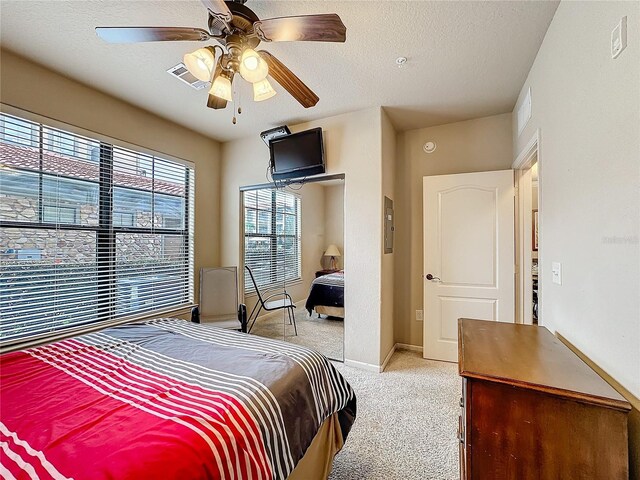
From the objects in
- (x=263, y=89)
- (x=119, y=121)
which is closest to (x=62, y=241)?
(x=119, y=121)

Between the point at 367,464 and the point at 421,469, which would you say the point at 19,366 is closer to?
the point at 367,464

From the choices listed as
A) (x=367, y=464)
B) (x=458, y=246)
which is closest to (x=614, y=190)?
(x=367, y=464)

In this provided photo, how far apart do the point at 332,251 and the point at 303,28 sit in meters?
3.49

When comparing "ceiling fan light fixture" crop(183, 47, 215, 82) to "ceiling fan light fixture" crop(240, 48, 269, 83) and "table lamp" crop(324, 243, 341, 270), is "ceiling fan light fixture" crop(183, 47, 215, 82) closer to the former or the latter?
"ceiling fan light fixture" crop(240, 48, 269, 83)

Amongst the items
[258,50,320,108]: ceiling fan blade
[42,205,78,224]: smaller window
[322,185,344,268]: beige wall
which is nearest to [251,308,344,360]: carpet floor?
[322,185,344,268]: beige wall

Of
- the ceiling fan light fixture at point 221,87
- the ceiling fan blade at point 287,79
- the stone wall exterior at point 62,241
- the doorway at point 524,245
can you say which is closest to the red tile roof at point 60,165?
the stone wall exterior at point 62,241

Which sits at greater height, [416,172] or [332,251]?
[416,172]

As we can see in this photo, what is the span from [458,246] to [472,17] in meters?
1.99

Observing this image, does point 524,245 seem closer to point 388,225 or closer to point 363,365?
point 388,225

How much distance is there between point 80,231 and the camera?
235 cm

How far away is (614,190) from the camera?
1005mm

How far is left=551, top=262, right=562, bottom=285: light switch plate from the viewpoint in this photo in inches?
59.1

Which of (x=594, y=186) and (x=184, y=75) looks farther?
(x=184, y=75)

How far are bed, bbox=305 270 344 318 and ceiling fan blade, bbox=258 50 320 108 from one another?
2.62m
